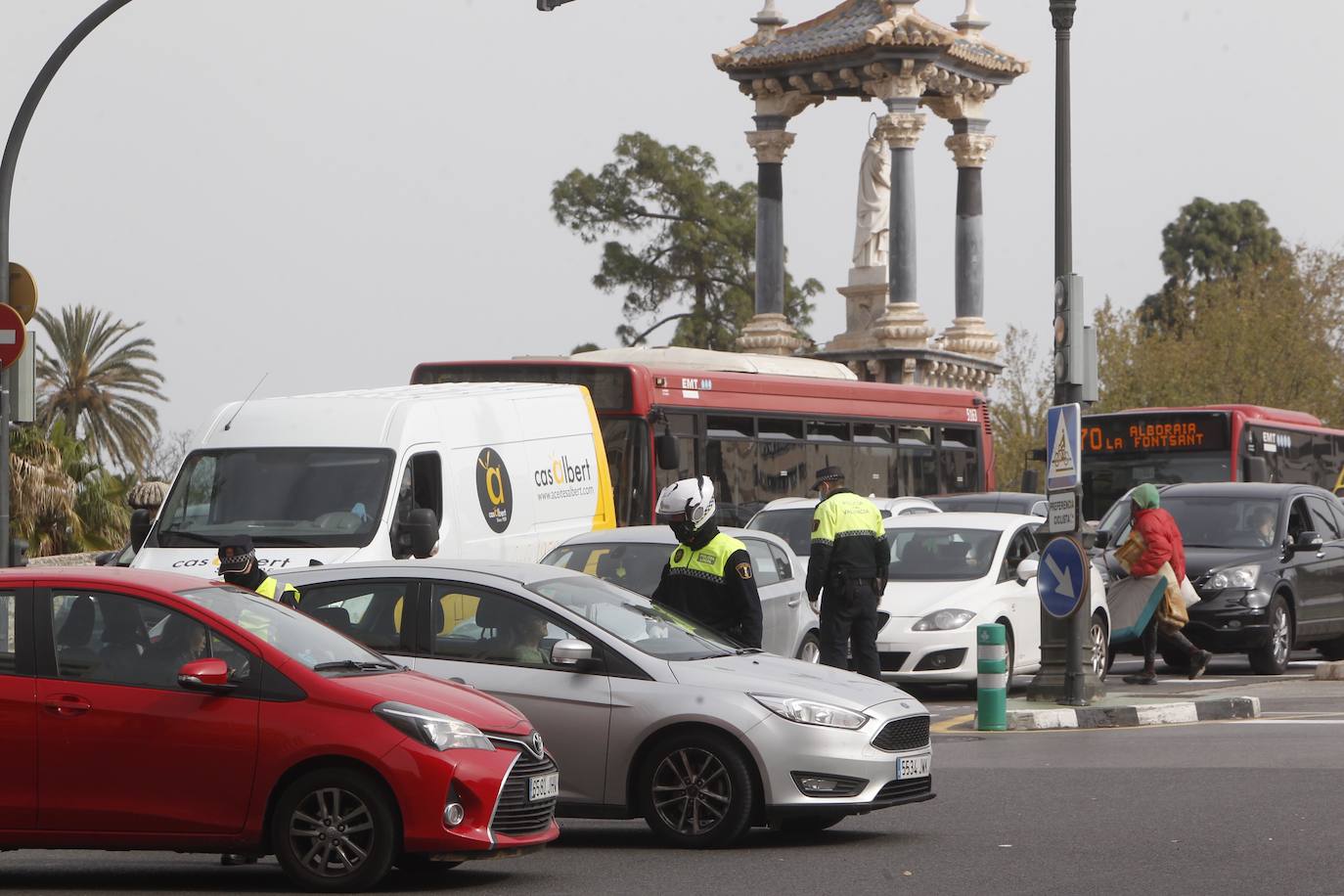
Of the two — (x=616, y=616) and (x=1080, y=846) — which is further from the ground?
(x=616, y=616)

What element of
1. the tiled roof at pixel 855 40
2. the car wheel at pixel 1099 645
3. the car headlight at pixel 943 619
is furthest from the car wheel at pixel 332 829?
the tiled roof at pixel 855 40

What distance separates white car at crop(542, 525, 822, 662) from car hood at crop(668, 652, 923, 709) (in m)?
5.98

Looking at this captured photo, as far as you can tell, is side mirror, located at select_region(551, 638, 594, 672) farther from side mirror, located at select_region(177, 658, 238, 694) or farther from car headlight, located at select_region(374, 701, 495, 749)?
side mirror, located at select_region(177, 658, 238, 694)

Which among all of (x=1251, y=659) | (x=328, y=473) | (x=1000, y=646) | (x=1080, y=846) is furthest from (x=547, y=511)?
(x=1080, y=846)

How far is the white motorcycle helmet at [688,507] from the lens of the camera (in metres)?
12.5

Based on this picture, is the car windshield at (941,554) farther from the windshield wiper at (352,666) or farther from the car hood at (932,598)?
the windshield wiper at (352,666)

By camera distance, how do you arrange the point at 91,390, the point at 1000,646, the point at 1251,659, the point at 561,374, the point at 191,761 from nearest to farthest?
the point at 191,761, the point at 1000,646, the point at 1251,659, the point at 561,374, the point at 91,390

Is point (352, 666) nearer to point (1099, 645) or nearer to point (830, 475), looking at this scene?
point (830, 475)

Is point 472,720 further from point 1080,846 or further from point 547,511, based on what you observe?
point 547,511

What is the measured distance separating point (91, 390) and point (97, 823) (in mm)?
46074

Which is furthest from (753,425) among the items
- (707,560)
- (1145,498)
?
(707,560)

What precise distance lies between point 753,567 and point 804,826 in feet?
21.0

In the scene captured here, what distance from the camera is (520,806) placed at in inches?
363

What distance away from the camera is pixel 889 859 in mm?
9969
